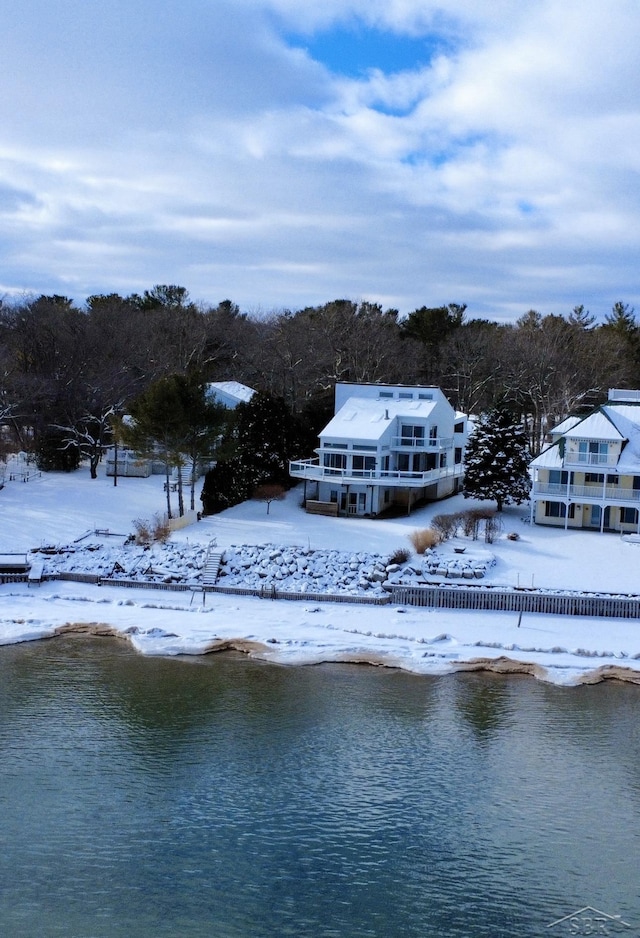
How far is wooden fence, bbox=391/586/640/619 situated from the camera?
28.5 meters

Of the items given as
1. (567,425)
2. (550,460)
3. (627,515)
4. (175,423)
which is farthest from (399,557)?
(567,425)

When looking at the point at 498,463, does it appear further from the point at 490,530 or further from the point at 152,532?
the point at 152,532

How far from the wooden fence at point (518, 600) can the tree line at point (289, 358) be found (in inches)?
506

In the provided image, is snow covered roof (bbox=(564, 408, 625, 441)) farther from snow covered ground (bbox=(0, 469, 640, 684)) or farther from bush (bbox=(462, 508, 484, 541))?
bush (bbox=(462, 508, 484, 541))

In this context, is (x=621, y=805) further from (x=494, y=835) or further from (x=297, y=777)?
(x=297, y=777)

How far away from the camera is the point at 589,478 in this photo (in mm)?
37000

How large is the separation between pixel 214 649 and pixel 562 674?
9.88m

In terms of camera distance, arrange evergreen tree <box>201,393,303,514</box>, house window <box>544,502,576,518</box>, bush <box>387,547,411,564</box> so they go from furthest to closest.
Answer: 1. evergreen tree <box>201,393,303,514</box>
2. house window <box>544,502,576,518</box>
3. bush <box>387,547,411,564</box>

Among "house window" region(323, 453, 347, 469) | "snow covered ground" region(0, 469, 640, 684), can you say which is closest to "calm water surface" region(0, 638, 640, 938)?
"snow covered ground" region(0, 469, 640, 684)

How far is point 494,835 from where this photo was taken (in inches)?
647

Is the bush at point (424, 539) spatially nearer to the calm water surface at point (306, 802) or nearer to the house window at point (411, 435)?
the house window at point (411, 435)

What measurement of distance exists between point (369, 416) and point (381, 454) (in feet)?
9.61

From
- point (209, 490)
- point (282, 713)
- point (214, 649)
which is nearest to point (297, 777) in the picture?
point (282, 713)

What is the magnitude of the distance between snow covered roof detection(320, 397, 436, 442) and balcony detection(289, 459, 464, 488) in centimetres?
149
